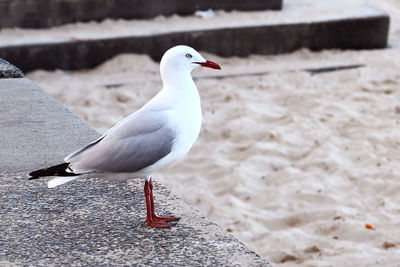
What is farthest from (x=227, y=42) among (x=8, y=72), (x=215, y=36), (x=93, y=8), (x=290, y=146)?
(x=8, y=72)

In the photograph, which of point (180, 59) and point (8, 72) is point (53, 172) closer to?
point (180, 59)

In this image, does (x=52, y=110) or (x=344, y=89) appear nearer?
(x=52, y=110)

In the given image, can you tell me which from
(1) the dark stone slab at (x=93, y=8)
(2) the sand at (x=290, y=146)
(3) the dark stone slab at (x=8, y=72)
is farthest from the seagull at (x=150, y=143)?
(1) the dark stone slab at (x=93, y=8)

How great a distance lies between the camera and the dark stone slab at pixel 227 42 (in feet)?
18.4

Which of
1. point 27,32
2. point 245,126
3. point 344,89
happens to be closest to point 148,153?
point 245,126

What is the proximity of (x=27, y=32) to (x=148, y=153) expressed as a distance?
3.92m

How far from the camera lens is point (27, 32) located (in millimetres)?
5836

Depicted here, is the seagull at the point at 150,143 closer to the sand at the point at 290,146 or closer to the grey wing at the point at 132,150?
the grey wing at the point at 132,150

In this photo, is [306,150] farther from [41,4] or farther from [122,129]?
[41,4]

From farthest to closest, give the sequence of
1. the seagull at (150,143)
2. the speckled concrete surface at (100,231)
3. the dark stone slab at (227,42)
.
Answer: the dark stone slab at (227,42)
the seagull at (150,143)
the speckled concrete surface at (100,231)

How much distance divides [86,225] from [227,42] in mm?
3917

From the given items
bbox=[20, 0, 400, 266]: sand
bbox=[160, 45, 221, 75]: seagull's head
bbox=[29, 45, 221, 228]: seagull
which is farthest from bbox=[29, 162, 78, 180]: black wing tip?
bbox=[20, 0, 400, 266]: sand

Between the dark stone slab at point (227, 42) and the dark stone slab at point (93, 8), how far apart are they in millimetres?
463

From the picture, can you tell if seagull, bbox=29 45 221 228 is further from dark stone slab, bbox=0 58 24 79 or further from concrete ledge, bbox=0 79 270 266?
dark stone slab, bbox=0 58 24 79
